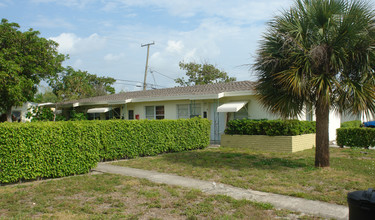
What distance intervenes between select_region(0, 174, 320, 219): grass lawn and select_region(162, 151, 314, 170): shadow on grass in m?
3.46

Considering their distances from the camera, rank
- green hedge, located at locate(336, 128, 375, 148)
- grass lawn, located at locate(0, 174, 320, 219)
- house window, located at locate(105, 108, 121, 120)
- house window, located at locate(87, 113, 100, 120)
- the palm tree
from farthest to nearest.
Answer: house window, located at locate(87, 113, 100, 120) → house window, located at locate(105, 108, 121, 120) → green hedge, located at locate(336, 128, 375, 148) → the palm tree → grass lawn, located at locate(0, 174, 320, 219)

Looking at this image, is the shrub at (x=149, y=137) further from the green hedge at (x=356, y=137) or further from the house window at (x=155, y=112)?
the green hedge at (x=356, y=137)

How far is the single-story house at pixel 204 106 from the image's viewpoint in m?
16.5

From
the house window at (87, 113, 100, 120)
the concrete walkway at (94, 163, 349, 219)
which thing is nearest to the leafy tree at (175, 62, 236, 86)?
the house window at (87, 113, 100, 120)

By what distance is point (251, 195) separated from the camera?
6785mm

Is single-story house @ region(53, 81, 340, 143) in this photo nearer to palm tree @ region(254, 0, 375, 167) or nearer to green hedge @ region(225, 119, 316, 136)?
green hedge @ region(225, 119, 316, 136)

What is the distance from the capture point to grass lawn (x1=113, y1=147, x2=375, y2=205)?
7234 mm

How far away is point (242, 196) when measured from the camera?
6.73m

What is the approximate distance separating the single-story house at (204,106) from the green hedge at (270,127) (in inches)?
22.1

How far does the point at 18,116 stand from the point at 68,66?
5902 millimetres

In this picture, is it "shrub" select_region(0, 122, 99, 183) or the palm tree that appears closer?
"shrub" select_region(0, 122, 99, 183)

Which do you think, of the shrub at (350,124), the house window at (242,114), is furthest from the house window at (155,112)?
the shrub at (350,124)

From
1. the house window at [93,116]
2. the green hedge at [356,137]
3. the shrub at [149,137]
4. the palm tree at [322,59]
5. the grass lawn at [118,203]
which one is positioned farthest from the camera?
the house window at [93,116]

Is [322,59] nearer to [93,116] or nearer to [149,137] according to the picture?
[149,137]
